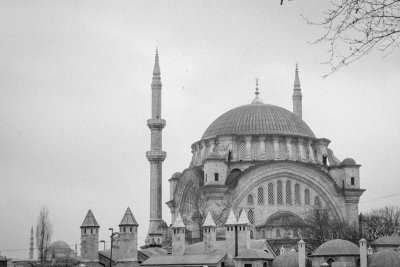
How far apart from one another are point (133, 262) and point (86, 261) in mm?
2750

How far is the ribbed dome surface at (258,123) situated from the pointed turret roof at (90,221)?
13686mm

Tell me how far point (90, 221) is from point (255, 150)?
577 inches

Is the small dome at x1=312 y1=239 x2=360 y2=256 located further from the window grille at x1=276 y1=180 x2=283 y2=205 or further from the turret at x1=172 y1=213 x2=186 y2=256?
the window grille at x1=276 y1=180 x2=283 y2=205

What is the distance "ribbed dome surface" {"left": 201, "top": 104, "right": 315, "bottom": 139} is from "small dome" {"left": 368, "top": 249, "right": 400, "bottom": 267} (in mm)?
18548

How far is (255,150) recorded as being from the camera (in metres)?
55.8

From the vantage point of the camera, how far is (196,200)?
2174 inches

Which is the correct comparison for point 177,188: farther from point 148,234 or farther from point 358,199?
point 358,199

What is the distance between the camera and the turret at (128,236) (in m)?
44.9

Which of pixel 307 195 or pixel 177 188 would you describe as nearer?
pixel 307 195

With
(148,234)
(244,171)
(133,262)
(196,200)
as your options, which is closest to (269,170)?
(244,171)

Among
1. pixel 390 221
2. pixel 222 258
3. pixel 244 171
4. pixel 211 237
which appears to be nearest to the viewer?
pixel 222 258

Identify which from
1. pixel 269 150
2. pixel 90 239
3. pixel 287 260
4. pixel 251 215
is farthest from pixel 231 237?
pixel 269 150

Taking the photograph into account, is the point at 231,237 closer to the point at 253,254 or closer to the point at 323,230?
the point at 253,254

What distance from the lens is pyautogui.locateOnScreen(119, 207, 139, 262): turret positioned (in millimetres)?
44938
